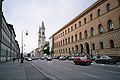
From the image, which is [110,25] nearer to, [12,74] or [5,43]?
[5,43]

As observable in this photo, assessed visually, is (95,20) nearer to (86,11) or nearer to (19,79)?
(86,11)

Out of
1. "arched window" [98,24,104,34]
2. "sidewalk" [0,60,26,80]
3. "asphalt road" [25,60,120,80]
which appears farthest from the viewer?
"arched window" [98,24,104,34]

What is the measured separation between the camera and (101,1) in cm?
4862

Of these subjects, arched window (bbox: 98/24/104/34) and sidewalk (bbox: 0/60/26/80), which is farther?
arched window (bbox: 98/24/104/34)

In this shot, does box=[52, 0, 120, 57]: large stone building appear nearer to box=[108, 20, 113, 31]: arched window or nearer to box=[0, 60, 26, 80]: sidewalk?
box=[108, 20, 113, 31]: arched window

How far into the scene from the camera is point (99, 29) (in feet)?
168

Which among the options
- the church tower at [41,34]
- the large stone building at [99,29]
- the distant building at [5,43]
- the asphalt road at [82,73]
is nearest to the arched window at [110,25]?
the large stone building at [99,29]

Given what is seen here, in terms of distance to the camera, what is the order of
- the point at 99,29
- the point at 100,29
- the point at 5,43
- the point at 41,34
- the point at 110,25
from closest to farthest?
the point at 110,25 → the point at 100,29 → the point at 99,29 → the point at 5,43 → the point at 41,34

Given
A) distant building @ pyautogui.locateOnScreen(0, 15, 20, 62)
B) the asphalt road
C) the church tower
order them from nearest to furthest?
the asphalt road → distant building @ pyautogui.locateOnScreen(0, 15, 20, 62) → the church tower

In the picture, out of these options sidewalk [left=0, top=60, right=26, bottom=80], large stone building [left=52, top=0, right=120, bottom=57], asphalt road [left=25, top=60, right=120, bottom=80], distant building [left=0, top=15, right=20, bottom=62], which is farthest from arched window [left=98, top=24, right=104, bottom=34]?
sidewalk [left=0, top=60, right=26, bottom=80]

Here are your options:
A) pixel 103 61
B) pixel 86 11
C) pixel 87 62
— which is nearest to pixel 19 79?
pixel 87 62

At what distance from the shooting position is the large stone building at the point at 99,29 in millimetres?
42250

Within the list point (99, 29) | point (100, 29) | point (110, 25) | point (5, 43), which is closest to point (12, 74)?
point (110, 25)

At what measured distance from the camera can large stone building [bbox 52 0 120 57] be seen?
42.2 m
